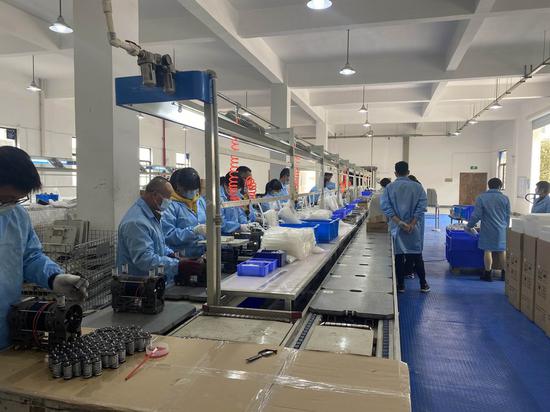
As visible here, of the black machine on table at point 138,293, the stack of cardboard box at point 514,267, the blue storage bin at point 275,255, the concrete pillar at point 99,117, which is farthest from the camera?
the stack of cardboard box at point 514,267

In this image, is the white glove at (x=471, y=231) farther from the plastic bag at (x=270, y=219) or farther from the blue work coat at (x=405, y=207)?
the plastic bag at (x=270, y=219)

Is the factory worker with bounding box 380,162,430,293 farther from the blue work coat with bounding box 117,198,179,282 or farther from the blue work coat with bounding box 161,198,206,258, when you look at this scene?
the blue work coat with bounding box 117,198,179,282

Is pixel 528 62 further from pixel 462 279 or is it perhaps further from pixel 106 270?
pixel 106 270

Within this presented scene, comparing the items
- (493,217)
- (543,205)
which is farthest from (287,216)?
(543,205)

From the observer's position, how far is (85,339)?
3.99 feet

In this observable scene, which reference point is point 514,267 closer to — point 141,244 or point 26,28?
point 141,244

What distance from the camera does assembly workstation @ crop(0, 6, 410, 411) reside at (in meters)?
1.01

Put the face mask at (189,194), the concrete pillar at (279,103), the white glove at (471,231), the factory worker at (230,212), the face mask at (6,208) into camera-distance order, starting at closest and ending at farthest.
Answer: the face mask at (6,208)
the face mask at (189,194)
the factory worker at (230,212)
the white glove at (471,231)
the concrete pillar at (279,103)

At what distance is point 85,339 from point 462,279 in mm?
5431

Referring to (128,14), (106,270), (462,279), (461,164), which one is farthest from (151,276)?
(461,164)

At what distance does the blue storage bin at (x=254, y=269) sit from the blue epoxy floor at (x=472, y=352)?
Answer: 1.28 metres

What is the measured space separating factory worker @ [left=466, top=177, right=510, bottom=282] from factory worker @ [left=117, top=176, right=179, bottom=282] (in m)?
4.55

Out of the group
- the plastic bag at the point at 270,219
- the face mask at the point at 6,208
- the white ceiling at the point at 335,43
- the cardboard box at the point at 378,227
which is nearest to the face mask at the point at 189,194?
the plastic bag at the point at 270,219

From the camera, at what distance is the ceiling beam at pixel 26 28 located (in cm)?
488
